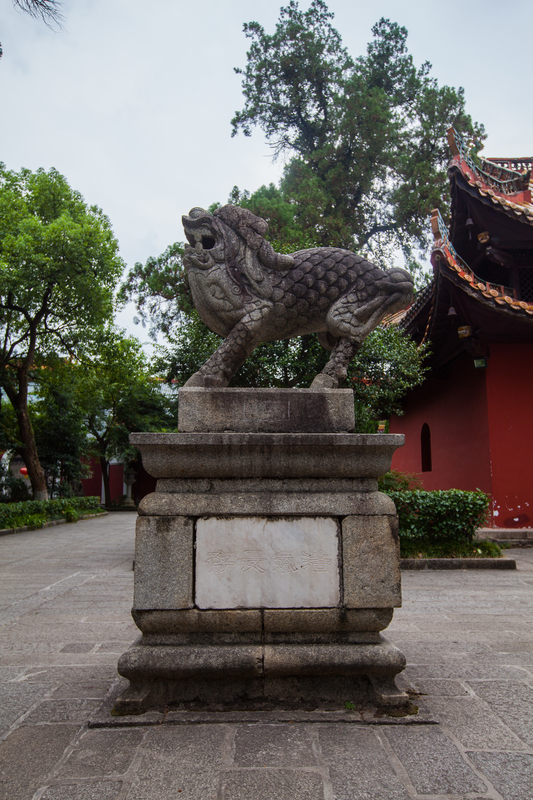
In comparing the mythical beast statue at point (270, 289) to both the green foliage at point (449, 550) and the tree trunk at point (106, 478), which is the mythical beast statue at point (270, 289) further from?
the tree trunk at point (106, 478)

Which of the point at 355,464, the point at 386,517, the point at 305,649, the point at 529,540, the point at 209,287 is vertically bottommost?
the point at 529,540

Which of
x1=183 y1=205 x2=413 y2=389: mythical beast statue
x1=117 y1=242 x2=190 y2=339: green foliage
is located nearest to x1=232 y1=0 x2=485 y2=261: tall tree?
x1=117 y1=242 x2=190 y2=339: green foliage

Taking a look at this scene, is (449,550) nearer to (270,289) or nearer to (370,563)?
(370,563)

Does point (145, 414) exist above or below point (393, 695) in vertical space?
above

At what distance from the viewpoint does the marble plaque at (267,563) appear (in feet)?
8.84

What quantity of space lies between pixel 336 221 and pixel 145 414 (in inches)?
482

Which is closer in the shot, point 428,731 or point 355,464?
point 428,731

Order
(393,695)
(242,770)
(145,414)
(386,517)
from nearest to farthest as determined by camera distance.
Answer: (242,770), (393,695), (386,517), (145,414)

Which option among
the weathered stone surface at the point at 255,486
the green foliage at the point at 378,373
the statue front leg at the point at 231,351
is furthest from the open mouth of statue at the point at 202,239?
the green foliage at the point at 378,373

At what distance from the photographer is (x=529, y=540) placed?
925 cm

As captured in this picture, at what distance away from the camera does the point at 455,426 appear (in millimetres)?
11164

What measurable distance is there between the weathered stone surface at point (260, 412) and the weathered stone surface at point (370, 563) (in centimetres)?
55

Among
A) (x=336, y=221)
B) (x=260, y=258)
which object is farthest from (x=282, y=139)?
(x=260, y=258)

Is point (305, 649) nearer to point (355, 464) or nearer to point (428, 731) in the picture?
point (428, 731)
